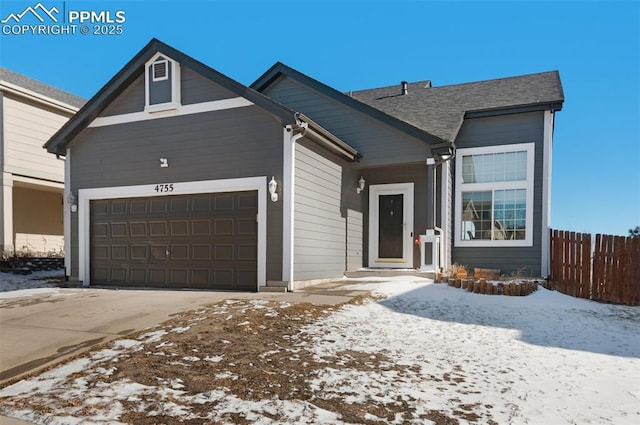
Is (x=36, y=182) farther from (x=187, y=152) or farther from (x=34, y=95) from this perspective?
(x=187, y=152)

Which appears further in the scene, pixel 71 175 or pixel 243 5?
pixel 71 175

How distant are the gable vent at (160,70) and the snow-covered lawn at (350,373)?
19.7ft

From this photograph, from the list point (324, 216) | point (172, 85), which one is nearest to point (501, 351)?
point (324, 216)

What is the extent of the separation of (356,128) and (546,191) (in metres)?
5.24

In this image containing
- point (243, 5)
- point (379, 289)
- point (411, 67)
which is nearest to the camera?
point (379, 289)

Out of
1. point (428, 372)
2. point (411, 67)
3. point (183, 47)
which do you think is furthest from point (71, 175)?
point (411, 67)

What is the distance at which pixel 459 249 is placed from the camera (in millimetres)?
10633

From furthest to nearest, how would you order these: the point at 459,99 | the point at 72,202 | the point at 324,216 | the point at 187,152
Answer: the point at 459,99
the point at 72,202
the point at 324,216
the point at 187,152

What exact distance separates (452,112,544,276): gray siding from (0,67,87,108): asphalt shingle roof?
15.8m

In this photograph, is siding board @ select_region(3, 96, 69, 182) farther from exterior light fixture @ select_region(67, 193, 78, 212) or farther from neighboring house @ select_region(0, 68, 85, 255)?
exterior light fixture @ select_region(67, 193, 78, 212)

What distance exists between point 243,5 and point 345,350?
846 cm

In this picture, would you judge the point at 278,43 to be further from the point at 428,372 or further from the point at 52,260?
the point at 428,372

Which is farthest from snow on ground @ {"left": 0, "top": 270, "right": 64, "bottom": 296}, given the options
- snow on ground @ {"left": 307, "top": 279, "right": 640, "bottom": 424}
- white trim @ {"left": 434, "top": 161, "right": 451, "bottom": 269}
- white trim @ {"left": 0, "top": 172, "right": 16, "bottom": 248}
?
white trim @ {"left": 434, "top": 161, "right": 451, "bottom": 269}

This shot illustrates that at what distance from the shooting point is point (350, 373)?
3.45 meters
